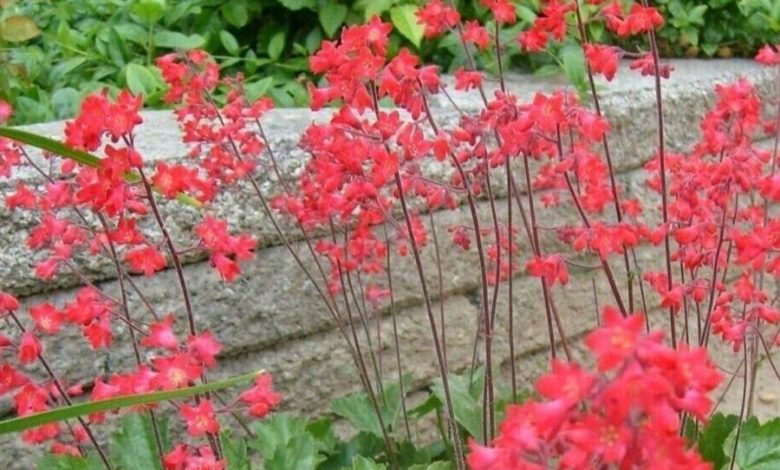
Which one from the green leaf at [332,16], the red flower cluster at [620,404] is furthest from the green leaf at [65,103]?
the red flower cluster at [620,404]

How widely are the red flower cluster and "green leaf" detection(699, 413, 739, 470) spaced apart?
1.37m

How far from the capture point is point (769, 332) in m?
3.70

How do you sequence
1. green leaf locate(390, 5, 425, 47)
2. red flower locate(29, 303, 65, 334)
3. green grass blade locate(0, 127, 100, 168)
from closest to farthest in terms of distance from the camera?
green grass blade locate(0, 127, 100, 168), red flower locate(29, 303, 65, 334), green leaf locate(390, 5, 425, 47)

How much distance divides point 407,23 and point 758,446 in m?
1.70

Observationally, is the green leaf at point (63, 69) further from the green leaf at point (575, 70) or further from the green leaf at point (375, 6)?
the green leaf at point (575, 70)

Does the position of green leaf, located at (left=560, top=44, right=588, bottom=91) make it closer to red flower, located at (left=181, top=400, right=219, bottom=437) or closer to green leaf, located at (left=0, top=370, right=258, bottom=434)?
red flower, located at (left=181, top=400, right=219, bottom=437)

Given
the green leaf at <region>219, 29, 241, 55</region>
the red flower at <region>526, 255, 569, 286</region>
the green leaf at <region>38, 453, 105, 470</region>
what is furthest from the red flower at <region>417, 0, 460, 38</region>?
the green leaf at <region>219, 29, 241, 55</region>

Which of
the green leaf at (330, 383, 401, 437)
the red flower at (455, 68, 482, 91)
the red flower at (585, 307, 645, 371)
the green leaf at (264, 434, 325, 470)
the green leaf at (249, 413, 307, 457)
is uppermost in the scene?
the red flower at (585, 307, 645, 371)

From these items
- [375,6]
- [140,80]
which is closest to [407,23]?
[375,6]

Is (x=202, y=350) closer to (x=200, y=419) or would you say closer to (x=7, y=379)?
(x=200, y=419)

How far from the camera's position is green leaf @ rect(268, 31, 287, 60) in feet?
10.9

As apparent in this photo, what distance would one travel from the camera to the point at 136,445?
2000 millimetres

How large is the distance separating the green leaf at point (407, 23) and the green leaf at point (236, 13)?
0.46 meters

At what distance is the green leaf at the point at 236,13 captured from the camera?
3357 mm
